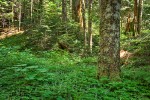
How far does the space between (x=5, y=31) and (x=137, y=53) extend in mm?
22740

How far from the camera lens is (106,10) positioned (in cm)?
686

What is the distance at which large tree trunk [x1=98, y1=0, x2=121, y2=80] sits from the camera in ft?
22.4

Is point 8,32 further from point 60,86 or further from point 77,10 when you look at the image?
point 60,86

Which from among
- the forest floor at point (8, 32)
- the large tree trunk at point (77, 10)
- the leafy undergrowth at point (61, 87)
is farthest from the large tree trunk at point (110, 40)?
the forest floor at point (8, 32)

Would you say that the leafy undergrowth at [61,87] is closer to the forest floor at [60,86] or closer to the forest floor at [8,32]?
the forest floor at [60,86]

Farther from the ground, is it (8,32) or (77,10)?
(77,10)

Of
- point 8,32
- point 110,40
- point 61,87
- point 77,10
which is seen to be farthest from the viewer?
point 8,32

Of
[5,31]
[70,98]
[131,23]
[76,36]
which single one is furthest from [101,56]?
[5,31]

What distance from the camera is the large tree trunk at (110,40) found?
269 inches

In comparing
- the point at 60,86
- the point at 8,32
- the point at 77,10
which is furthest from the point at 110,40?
the point at 8,32

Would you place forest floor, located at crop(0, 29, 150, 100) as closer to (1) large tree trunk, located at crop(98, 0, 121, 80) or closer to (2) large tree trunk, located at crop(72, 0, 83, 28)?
(1) large tree trunk, located at crop(98, 0, 121, 80)

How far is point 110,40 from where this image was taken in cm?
683

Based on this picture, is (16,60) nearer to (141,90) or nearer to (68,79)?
(68,79)

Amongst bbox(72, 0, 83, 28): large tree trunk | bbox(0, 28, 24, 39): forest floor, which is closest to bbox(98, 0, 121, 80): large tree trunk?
bbox(72, 0, 83, 28): large tree trunk
